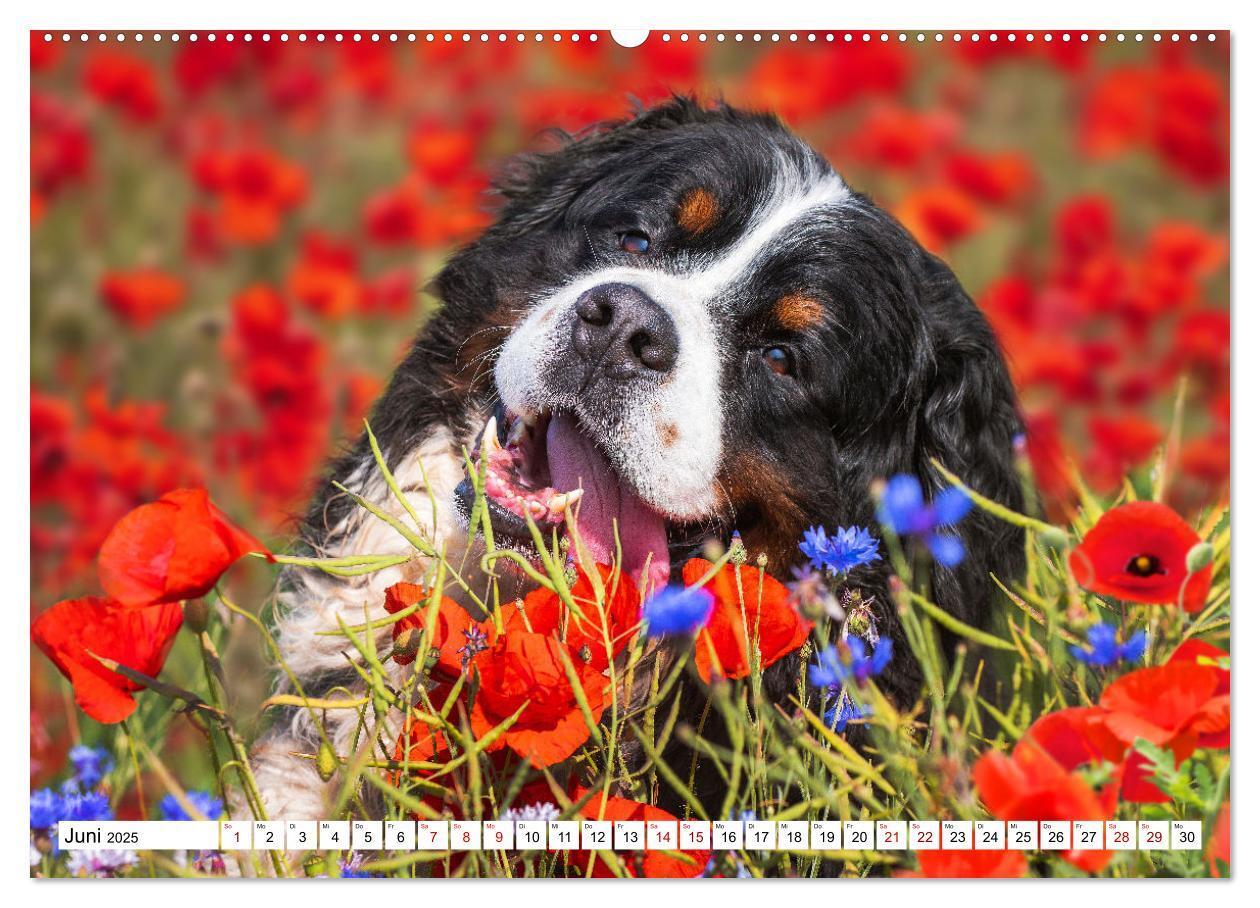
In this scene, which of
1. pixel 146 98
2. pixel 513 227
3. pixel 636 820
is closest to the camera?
pixel 636 820

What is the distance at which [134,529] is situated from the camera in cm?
182

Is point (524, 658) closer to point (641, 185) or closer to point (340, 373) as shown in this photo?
point (641, 185)

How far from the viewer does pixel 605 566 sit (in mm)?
2270

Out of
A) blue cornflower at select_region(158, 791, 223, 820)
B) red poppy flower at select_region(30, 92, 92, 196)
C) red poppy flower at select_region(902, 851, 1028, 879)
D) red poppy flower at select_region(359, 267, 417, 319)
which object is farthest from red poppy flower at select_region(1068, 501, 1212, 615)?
red poppy flower at select_region(359, 267, 417, 319)

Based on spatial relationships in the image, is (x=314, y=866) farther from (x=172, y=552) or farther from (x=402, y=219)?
(x=402, y=219)

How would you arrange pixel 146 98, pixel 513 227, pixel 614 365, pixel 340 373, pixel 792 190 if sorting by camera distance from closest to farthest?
pixel 614 365 → pixel 792 190 → pixel 513 227 → pixel 146 98 → pixel 340 373

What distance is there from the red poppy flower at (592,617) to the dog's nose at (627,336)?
0.39m

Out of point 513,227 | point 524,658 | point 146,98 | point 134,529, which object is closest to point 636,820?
point 524,658

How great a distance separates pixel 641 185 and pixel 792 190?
27cm

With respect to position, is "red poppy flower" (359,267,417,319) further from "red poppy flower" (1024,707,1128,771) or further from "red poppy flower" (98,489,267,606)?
"red poppy flower" (1024,707,1128,771)

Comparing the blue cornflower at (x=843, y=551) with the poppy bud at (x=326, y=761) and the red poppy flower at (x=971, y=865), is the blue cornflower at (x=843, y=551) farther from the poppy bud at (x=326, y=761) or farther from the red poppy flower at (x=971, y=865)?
the poppy bud at (x=326, y=761)

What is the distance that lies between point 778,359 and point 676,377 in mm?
244

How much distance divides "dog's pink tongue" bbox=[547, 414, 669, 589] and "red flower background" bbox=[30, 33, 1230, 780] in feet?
2.26

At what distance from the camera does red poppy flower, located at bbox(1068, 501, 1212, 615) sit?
6.32 ft
